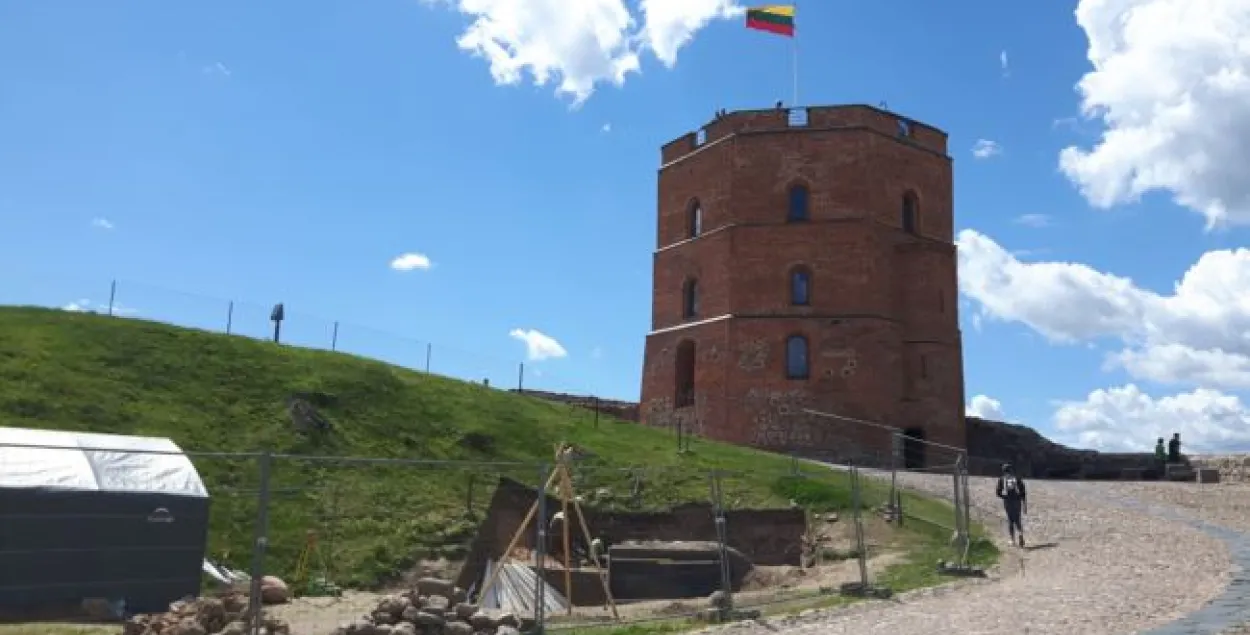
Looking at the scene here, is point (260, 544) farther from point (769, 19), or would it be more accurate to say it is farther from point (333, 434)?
point (769, 19)

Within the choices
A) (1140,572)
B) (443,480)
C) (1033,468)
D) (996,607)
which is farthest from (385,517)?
(1033,468)

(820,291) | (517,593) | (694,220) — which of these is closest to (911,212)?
(820,291)

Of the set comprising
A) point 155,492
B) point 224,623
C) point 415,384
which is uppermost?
point 415,384

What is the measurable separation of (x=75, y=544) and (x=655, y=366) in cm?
2963

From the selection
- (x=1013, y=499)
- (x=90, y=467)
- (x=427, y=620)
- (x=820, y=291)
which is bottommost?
(x=427, y=620)

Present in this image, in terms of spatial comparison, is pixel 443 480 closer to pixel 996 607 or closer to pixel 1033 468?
pixel 996 607

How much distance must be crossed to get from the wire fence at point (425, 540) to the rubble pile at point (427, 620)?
28mm

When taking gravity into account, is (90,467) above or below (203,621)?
above

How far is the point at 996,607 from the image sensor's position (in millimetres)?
13414

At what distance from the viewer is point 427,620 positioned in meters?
11.1

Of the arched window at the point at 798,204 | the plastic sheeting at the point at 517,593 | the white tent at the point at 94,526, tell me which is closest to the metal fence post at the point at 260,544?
the white tent at the point at 94,526

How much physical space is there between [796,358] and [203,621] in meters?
29.5

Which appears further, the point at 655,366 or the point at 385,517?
the point at 655,366

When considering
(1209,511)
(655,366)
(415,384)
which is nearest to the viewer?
(1209,511)
